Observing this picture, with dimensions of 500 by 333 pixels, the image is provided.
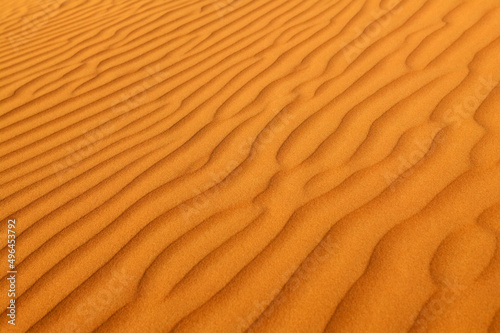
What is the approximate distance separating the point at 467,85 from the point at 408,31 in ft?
2.65

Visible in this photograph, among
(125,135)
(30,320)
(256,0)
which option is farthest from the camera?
(256,0)

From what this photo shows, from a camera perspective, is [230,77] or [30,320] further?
[230,77]

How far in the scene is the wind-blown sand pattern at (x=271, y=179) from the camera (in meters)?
1.72

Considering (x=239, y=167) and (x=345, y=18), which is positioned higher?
(x=345, y=18)

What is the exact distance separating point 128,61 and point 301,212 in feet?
7.33

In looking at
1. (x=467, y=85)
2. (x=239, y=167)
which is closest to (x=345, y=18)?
(x=467, y=85)

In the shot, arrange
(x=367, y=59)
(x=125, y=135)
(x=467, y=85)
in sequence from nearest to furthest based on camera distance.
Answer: (x=467, y=85), (x=125, y=135), (x=367, y=59)

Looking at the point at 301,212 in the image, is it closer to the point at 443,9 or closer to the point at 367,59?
the point at 367,59

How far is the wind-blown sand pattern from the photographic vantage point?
1.72 metres

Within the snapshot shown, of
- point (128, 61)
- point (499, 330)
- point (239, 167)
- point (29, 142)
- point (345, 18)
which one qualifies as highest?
point (128, 61)

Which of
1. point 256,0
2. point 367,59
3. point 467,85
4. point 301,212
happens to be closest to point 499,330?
point 301,212

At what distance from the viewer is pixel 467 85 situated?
260cm

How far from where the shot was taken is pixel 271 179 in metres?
2.26

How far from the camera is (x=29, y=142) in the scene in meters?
2.91
